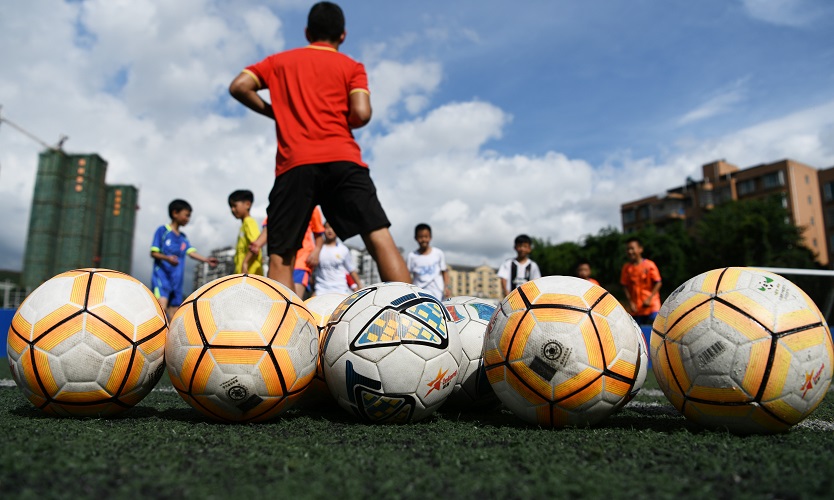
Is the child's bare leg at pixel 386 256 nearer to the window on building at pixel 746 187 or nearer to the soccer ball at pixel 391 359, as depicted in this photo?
the soccer ball at pixel 391 359

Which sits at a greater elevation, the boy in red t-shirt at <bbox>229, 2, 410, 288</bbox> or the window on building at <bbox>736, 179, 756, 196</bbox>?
the window on building at <bbox>736, 179, 756, 196</bbox>

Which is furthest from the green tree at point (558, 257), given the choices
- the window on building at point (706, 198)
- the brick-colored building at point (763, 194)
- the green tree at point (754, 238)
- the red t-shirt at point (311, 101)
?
the red t-shirt at point (311, 101)

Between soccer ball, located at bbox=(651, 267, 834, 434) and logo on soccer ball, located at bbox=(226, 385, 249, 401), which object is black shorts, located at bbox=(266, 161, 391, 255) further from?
soccer ball, located at bbox=(651, 267, 834, 434)

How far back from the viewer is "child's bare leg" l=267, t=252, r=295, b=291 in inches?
180

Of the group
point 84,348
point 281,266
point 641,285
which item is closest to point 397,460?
point 84,348

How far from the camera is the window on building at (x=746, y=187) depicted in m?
66.6

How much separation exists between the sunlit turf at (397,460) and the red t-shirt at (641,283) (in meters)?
6.83

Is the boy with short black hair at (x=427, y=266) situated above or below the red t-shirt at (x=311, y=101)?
below

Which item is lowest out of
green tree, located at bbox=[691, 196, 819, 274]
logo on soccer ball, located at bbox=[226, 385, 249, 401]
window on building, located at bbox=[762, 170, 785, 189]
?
logo on soccer ball, located at bbox=[226, 385, 249, 401]

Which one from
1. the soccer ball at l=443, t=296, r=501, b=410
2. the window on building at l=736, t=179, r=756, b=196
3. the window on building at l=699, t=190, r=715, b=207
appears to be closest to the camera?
the soccer ball at l=443, t=296, r=501, b=410

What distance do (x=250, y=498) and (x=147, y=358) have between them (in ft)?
6.84

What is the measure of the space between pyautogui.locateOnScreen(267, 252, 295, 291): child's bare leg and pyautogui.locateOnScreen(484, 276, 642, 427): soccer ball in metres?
2.07

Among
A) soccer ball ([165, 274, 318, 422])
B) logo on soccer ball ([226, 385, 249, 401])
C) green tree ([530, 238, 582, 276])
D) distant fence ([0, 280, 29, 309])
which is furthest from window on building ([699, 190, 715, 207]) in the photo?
logo on soccer ball ([226, 385, 249, 401])

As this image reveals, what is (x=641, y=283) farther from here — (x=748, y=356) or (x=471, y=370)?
(x=748, y=356)
